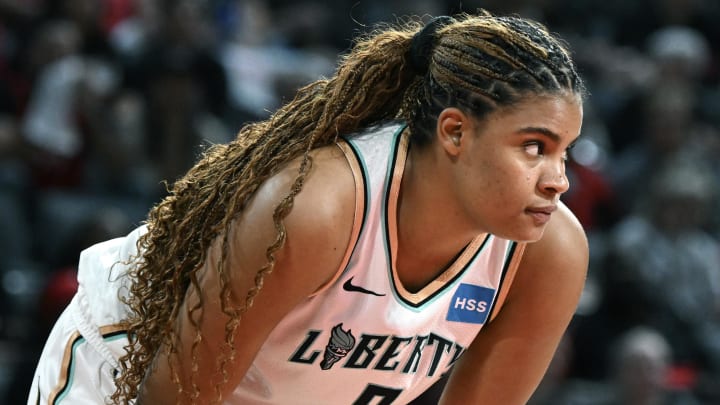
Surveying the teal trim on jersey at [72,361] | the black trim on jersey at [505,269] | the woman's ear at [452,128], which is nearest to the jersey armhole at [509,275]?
the black trim on jersey at [505,269]

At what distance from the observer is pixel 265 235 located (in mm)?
2082

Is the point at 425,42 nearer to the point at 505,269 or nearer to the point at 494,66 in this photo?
the point at 494,66

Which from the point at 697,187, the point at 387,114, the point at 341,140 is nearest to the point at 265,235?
the point at 341,140

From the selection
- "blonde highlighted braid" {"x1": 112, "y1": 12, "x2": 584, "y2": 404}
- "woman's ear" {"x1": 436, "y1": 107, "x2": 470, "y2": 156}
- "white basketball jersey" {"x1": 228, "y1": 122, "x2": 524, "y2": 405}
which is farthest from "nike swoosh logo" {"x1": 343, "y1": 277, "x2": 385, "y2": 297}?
"woman's ear" {"x1": 436, "y1": 107, "x2": 470, "y2": 156}

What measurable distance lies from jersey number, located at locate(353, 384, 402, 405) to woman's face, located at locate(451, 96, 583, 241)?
0.50m

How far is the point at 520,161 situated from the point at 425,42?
1.09ft

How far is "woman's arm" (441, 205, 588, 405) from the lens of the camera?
95.1 inches

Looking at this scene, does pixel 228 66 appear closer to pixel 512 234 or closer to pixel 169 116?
pixel 169 116

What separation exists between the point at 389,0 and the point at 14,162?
8.64 feet

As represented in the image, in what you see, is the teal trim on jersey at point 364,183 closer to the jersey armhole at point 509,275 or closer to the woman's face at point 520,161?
the woman's face at point 520,161

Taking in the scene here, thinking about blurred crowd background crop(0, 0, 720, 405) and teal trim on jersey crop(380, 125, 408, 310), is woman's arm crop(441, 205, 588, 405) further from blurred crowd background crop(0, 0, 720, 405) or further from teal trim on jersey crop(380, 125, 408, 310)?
blurred crowd background crop(0, 0, 720, 405)

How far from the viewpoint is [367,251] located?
224 centimetres

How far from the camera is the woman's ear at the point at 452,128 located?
2.16 metres

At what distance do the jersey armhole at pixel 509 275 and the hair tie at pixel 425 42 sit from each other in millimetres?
437
